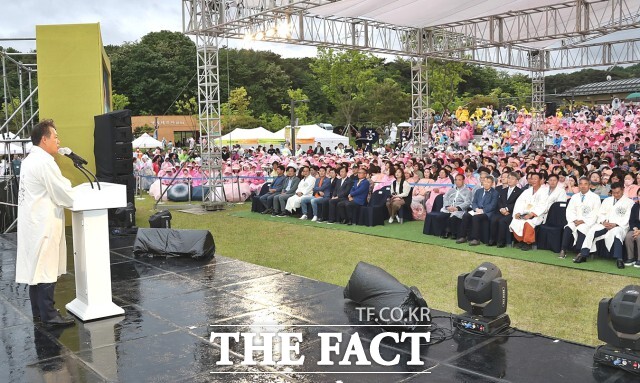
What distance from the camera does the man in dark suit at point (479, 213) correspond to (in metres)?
9.80

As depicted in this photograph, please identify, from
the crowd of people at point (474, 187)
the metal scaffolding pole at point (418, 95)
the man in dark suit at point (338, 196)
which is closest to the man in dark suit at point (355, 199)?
the crowd of people at point (474, 187)

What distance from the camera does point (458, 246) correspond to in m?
9.69

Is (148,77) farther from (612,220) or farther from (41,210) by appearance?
(41,210)

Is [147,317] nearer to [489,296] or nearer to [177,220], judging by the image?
[489,296]

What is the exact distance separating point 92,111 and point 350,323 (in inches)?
324

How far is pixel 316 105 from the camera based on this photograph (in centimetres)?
5469

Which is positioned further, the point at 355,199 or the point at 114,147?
the point at 355,199

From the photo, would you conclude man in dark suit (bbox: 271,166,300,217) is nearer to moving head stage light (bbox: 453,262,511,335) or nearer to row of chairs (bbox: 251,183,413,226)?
row of chairs (bbox: 251,183,413,226)

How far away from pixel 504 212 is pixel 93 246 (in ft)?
22.0

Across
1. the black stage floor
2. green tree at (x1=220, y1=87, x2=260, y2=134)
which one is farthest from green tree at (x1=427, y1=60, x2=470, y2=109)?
the black stage floor

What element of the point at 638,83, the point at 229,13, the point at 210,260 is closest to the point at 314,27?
the point at 229,13

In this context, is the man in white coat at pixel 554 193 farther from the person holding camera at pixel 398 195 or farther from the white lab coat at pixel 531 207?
the person holding camera at pixel 398 195

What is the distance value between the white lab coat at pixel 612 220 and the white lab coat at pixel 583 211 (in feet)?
0.26

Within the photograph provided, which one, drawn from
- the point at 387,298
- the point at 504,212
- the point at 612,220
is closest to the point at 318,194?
the point at 504,212
